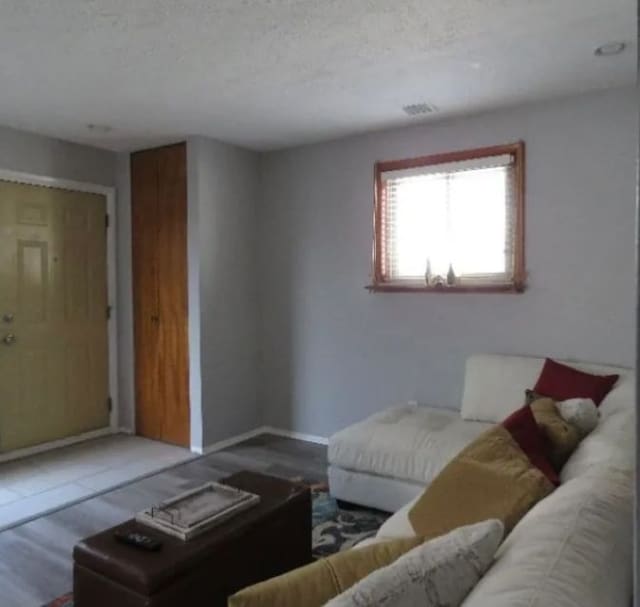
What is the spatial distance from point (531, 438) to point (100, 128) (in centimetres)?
357

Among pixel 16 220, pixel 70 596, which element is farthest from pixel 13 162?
pixel 70 596

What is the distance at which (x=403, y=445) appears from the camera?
297 centimetres

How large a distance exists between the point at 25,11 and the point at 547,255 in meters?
3.03

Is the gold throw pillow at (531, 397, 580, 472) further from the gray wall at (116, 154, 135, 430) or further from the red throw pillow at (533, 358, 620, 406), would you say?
the gray wall at (116, 154, 135, 430)

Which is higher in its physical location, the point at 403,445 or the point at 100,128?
the point at 100,128

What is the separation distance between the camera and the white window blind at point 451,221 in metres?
3.70

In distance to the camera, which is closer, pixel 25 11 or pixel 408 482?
pixel 25 11

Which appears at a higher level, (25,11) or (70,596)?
(25,11)

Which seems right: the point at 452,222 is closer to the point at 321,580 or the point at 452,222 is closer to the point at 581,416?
the point at 581,416

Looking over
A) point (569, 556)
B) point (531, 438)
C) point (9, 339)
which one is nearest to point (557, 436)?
point (531, 438)

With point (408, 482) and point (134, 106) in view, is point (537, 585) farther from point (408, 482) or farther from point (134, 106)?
point (134, 106)

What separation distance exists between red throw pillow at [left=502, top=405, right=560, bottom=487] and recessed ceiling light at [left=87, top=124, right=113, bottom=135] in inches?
134

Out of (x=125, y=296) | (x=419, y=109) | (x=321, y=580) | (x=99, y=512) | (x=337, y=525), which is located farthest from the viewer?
(x=125, y=296)

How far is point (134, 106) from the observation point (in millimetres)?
3521
